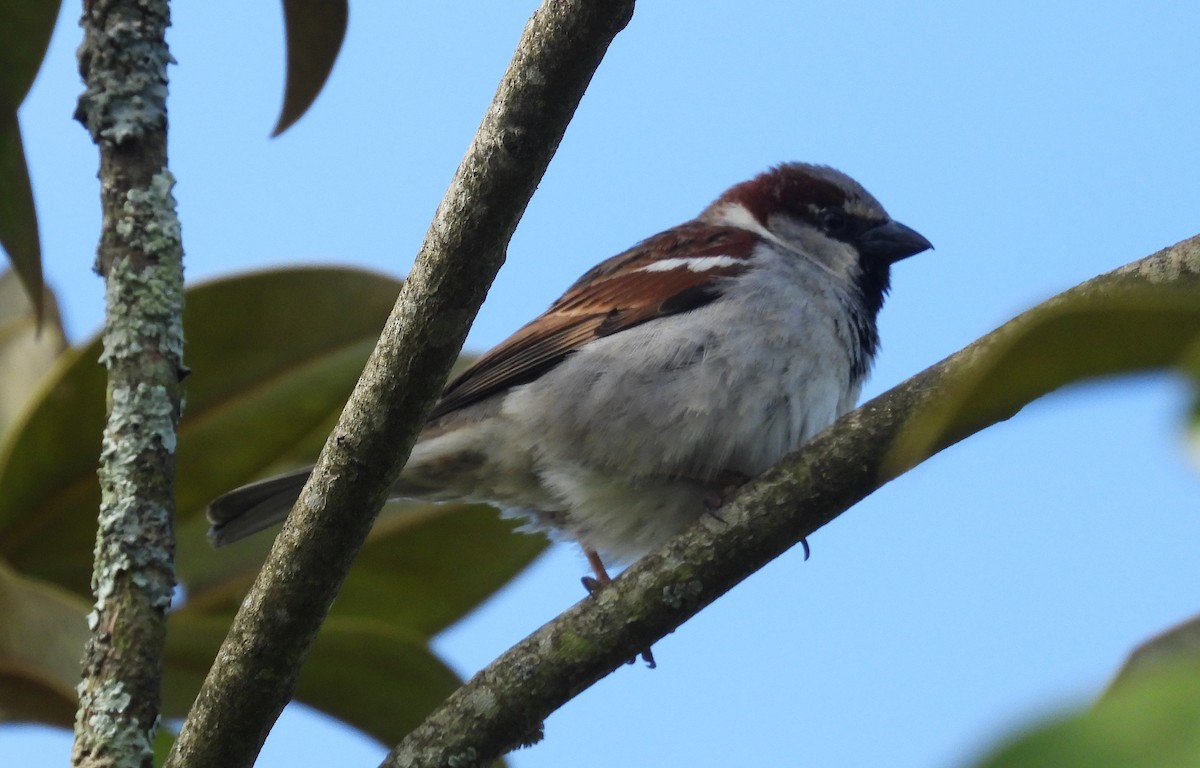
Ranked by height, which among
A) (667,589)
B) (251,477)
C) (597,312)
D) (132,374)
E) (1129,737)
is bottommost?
(1129,737)

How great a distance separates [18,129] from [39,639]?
89cm

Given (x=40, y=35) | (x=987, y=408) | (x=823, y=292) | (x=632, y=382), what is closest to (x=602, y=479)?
(x=632, y=382)

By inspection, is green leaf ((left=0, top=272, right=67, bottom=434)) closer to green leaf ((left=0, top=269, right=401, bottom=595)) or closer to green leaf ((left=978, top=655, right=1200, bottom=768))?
green leaf ((left=0, top=269, right=401, bottom=595))

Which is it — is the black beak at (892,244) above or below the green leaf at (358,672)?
above

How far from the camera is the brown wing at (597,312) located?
300 centimetres

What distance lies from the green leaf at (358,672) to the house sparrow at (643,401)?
0.29m

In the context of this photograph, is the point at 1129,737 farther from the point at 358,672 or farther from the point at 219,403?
the point at 219,403

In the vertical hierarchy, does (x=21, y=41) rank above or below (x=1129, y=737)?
above

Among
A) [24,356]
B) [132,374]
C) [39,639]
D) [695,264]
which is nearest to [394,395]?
[132,374]

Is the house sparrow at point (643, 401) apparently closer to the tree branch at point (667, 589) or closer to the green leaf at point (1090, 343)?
the tree branch at point (667, 589)

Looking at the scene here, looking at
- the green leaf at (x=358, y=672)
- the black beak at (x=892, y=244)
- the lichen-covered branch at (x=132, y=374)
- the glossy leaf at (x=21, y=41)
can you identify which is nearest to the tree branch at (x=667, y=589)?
the lichen-covered branch at (x=132, y=374)

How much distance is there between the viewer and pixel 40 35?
221 centimetres

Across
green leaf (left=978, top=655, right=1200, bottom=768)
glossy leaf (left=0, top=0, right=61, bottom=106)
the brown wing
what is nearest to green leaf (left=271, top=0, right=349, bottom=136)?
glossy leaf (left=0, top=0, right=61, bottom=106)

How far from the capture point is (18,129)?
2209mm
